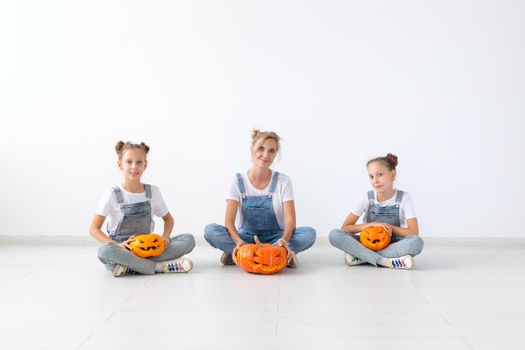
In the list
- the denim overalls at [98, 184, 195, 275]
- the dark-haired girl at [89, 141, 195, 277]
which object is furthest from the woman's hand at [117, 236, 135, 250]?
the denim overalls at [98, 184, 195, 275]

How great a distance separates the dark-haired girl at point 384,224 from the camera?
327 centimetres

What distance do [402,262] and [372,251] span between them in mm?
176

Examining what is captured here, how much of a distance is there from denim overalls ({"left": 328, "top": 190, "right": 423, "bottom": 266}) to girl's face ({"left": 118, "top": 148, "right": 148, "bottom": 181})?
40.5 inches

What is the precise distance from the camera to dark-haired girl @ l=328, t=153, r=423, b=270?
3.27 meters

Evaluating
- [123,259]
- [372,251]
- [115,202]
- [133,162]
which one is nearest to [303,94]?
[372,251]

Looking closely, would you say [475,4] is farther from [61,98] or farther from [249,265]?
[61,98]

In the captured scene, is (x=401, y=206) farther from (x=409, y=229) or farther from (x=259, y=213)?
(x=259, y=213)

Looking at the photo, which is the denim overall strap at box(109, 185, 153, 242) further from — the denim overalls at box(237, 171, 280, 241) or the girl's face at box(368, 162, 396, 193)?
the girl's face at box(368, 162, 396, 193)

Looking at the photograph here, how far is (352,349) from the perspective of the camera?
185 centimetres

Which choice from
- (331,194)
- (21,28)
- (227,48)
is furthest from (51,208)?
(331,194)

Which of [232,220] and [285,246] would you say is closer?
[285,246]

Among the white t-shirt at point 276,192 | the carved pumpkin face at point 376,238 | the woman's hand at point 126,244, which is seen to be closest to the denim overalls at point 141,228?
the woman's hand at point 126,244

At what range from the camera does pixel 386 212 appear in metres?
3.46

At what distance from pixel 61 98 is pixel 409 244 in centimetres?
237
